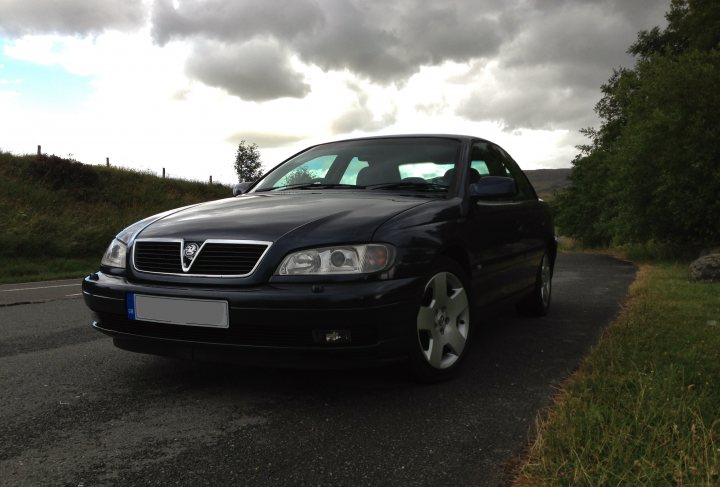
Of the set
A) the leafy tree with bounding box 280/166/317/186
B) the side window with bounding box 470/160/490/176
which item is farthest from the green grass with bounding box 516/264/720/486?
the leafy tree with bounding box 280/166/317/186

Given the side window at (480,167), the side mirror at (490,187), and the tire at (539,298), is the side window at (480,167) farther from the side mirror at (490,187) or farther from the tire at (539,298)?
the tire at (539,298)

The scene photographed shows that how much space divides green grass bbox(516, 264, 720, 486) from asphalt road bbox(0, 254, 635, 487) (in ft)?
0.66

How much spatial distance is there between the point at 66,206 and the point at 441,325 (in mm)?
22738

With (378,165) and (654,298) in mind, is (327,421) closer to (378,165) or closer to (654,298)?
(378,165)

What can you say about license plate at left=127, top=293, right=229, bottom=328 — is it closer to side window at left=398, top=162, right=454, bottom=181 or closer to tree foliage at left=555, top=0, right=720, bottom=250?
side window at left=398, top=162, right=454, bottom=181

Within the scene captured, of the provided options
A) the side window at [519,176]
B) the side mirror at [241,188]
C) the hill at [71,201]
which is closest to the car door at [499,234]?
the side window at [519,176]

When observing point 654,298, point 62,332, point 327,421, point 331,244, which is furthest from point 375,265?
point 654,298

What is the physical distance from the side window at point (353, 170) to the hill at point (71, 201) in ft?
44.2

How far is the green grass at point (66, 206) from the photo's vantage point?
16.2 m

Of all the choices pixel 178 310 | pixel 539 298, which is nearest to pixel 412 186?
pixel 178 310

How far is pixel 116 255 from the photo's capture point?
11.2ft

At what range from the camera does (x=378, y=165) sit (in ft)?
13.8

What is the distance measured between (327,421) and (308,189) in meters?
1.87

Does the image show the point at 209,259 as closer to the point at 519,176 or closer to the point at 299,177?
the point at 299,177
